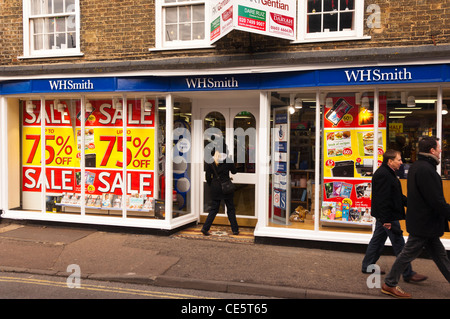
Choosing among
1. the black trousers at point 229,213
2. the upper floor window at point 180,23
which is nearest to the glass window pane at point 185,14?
the upper floor window at point 180,23

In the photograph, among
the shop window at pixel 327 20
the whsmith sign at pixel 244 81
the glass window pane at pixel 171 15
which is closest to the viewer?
the whsmith sign at pixel 244 81

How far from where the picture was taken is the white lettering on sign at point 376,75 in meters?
6.80

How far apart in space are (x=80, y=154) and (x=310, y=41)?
5.39 m

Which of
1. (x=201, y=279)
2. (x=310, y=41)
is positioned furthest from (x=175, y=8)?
(x=201, y=279)

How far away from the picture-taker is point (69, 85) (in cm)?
858

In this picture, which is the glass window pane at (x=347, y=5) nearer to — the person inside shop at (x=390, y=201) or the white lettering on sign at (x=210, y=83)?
the white lettering on sign at (x=210, y=83)

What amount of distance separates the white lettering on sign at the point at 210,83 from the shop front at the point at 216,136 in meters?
0.02

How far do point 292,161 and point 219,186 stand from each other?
60.7 inches

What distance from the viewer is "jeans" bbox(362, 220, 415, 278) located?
18.2 ft

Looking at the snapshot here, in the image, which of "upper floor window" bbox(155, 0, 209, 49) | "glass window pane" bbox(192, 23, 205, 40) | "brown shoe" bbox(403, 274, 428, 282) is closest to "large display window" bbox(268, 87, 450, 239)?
"brown shoe" bbox(403, 274, 428, 282)

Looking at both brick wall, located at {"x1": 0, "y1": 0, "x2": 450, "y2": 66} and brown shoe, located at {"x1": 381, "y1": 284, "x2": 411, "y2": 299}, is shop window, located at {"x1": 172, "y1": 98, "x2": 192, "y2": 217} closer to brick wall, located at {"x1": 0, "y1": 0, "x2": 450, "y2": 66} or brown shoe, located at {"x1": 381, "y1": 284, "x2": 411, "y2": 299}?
brick wall, located at {"x1": 0, "y1": 0, "x2": 450, "y2": 66}

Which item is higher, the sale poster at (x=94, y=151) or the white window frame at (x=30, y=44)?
the white window frame at (x=30, y=44)

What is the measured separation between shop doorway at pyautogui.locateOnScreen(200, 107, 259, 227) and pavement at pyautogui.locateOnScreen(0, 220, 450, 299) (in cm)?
58
